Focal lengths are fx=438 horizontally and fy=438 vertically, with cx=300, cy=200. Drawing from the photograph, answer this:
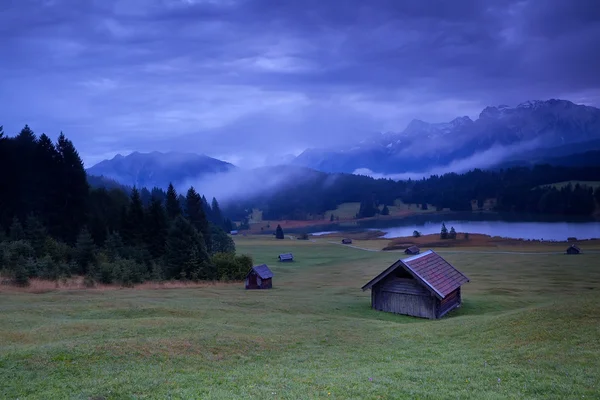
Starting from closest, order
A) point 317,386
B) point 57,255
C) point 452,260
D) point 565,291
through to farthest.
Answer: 1. point 317,386
2. point 565,291
3. point 57,255
4. point 452,260

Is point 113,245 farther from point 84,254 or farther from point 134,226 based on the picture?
point 134,226

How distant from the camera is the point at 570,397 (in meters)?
12.1

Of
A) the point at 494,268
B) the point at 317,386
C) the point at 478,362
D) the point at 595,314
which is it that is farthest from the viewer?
the point at 494,268

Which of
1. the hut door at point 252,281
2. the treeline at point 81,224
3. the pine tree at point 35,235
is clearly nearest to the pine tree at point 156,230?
the treeline at point 81,224

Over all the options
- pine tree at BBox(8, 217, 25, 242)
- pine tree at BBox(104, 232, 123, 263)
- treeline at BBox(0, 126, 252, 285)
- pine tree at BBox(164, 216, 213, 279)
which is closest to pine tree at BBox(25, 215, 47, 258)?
treeline at BBox(0, 126, 252, 285)

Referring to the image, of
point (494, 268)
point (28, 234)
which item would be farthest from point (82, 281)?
point (494, 268)

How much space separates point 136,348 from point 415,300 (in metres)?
24.4

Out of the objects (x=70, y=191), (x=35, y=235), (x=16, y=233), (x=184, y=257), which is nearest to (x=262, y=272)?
(x=184, y=257)

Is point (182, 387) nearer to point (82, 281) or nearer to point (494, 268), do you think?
point (82, 281)

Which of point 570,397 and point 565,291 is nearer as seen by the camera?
point 570,397

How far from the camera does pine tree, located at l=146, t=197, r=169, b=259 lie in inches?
2522

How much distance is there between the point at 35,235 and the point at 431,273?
144 ft

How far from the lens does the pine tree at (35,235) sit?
162 feet

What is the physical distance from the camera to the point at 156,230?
65188 mm
